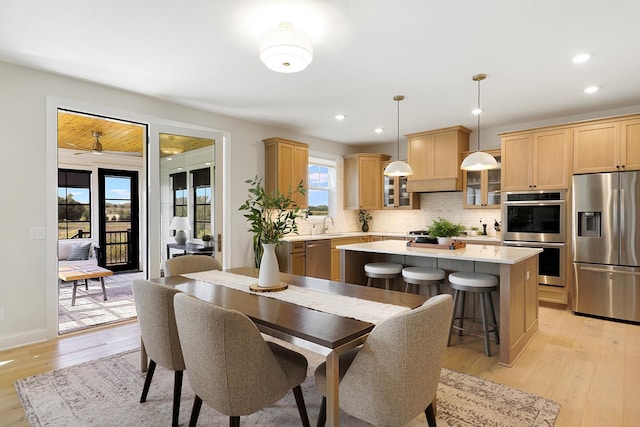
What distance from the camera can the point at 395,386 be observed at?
149 centimetres

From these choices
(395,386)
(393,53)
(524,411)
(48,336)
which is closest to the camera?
(395,386)

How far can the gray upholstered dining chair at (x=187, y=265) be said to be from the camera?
3084mm

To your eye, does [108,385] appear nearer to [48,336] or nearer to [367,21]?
[48,336]

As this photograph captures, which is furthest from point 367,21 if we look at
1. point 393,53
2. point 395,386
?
point 395,386

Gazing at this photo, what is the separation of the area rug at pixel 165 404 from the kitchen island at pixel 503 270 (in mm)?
593

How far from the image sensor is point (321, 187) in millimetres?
6797

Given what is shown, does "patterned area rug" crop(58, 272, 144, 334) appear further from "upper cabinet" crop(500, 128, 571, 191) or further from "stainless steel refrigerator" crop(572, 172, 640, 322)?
"stainless steel refrigerator" crop(572, 172, 640, 322)

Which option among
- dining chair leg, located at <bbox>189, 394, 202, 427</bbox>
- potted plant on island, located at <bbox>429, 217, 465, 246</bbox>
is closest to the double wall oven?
potted plant on island, located at <bbox>429, 217, 465, 246</bbox>

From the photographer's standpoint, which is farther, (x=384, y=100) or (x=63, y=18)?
(x=384, y=100)

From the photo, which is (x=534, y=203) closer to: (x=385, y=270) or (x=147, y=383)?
(x=385, y=270)

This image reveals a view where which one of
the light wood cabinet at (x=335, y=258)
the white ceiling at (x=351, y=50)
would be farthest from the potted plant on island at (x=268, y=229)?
the light wood cabinet at (x=335, y=258)

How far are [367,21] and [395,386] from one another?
239 centimetres

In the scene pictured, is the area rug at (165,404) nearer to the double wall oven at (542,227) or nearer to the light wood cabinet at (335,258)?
the double wall oven at (542,227)

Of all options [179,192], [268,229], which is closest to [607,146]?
[268,229]
